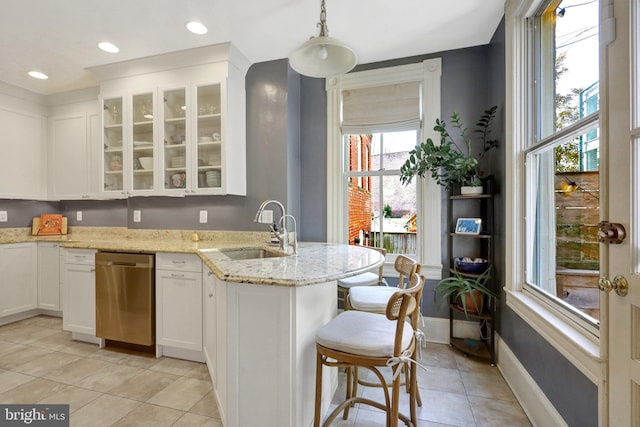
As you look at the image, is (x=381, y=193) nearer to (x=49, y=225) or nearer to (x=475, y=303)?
(x=475, y=303)

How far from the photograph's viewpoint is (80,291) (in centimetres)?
275

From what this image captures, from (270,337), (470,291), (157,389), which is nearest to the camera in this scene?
(270,337)

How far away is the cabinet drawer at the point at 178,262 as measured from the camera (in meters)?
2.38

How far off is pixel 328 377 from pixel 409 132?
7.73 feet

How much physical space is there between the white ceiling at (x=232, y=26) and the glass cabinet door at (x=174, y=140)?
18.1 inches

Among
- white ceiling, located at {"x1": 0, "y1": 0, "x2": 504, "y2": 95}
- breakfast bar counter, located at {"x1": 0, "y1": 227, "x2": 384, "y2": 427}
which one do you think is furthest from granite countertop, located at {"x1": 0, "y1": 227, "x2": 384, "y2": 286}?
white ceiling, located at {"x1": 0, "y1": 0, "x2": 504, "y2": 95}

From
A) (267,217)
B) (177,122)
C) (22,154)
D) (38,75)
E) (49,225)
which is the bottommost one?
(49,225)

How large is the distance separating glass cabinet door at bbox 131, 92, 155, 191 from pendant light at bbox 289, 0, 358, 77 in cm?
216

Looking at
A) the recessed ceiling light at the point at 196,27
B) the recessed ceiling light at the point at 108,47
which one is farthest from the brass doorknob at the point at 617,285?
the recessed ceiling light at the point at 108,47

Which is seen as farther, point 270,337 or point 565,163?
point 565,163

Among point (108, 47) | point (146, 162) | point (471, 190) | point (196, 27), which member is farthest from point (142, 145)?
point (471, 190)

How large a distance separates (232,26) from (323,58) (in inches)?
53.3

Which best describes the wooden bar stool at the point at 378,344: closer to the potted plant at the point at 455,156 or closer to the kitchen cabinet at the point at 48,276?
the potted plant at the point at 455,156

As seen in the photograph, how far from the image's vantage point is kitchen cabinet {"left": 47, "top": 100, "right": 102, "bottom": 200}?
3.52 m
